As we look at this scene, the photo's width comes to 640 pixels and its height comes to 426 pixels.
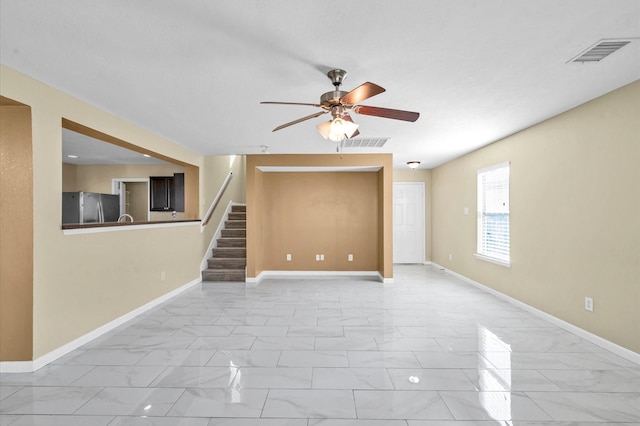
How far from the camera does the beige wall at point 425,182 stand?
8039 millimetres

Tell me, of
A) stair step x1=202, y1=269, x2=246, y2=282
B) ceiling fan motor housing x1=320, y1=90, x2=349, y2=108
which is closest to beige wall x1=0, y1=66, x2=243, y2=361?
stair step x1=202, y1=269, x2=246, y2=282

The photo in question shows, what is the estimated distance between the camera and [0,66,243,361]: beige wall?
270 centimetres

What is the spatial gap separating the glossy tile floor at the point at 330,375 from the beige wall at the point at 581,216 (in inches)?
15.6

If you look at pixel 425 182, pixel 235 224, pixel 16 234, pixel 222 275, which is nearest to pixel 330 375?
pixel 16 234

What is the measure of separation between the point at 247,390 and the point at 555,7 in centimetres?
319

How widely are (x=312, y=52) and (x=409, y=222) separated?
6.45 metres

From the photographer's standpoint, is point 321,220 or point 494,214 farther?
point 321,220

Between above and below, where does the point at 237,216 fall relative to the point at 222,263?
above

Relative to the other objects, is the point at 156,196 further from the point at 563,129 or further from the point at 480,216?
the point at 563,129

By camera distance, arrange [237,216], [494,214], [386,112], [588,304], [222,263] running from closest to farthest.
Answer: [386,112], [588,304], [494,214], [222,263], [237,216]

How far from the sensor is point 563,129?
11.6 feet

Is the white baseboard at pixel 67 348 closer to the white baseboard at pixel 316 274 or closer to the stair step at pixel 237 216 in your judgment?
the white baseboard at pixel 316 274

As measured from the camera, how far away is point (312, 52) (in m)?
2.25

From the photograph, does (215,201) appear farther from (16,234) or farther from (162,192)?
(16,234)
